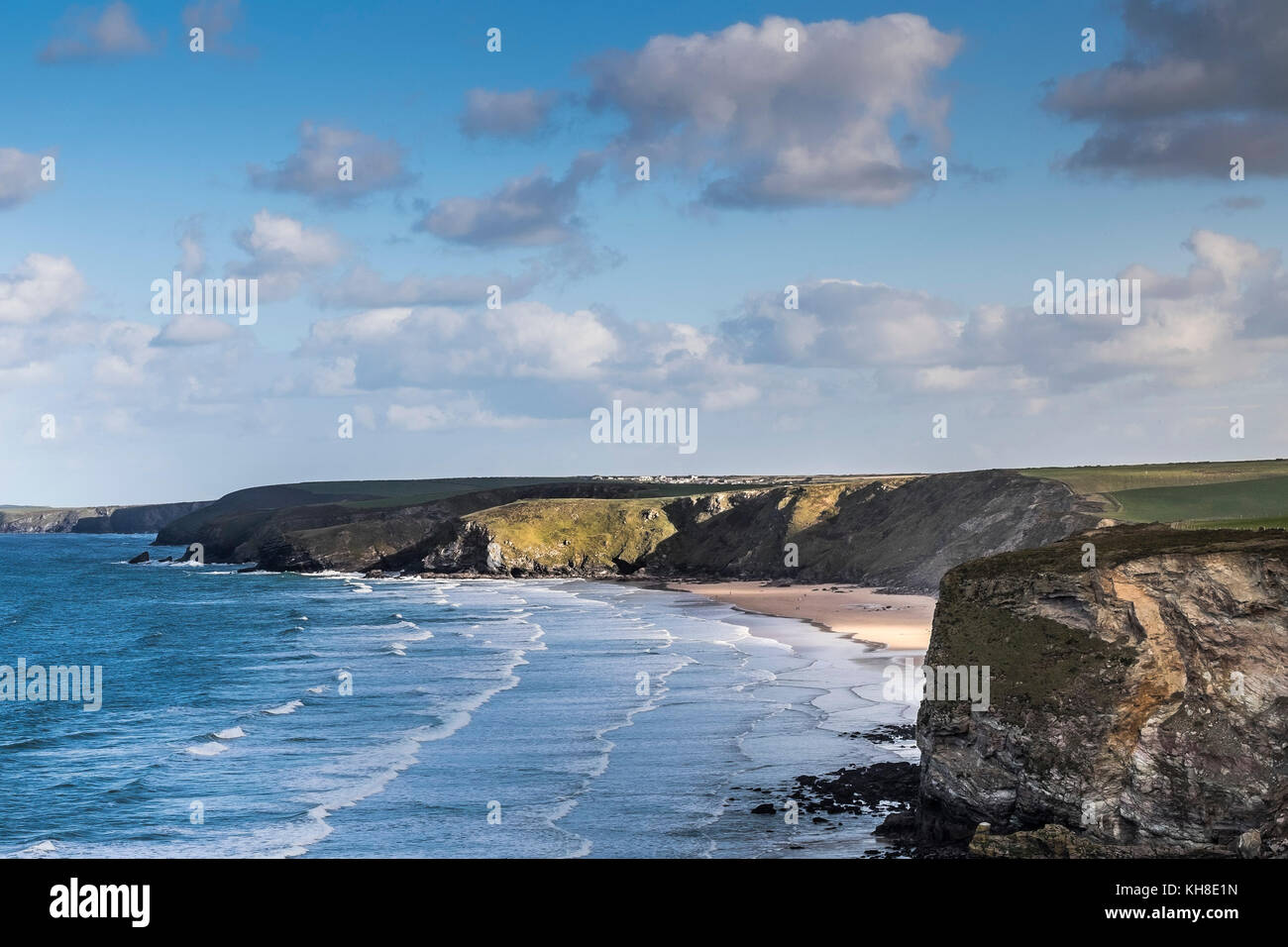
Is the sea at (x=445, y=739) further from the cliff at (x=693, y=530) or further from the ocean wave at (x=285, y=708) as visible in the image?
the cliff at (x=693, y=530)

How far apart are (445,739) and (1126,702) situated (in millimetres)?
25731

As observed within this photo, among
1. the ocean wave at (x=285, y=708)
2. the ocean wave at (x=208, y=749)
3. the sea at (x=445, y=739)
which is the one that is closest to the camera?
the sea at (x=445, y=739)

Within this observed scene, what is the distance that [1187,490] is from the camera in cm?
8288

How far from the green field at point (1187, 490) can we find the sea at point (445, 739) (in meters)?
23.9

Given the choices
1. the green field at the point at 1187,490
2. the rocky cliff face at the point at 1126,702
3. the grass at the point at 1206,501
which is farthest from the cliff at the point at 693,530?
the rocky cliff face at the point at 1126,702

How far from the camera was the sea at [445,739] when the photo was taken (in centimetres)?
2934

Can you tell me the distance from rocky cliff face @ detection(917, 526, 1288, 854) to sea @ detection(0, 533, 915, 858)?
3.80 m

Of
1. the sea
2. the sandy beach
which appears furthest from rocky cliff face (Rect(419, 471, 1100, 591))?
the sea

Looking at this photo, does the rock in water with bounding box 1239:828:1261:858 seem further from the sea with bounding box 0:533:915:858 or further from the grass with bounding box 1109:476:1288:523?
the grass with bounding box 1109:476:1288:523

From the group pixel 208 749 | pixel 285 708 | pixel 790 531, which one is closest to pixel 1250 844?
pixel 208 749

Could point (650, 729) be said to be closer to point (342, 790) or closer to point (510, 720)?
point (510, 720)

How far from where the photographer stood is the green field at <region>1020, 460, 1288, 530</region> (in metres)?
73.1
